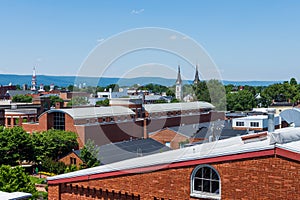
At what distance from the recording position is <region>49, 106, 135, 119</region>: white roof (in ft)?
147

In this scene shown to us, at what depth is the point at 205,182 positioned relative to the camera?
11.7 metres

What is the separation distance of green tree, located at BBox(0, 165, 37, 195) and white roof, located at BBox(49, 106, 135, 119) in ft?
84.4

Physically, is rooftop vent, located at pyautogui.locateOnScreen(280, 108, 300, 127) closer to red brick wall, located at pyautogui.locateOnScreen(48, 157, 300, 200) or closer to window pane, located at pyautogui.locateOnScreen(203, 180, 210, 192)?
red brick wall, located at pyautogui.locateOnScreen(48, 157, 300, 200)

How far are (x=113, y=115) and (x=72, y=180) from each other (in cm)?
3361

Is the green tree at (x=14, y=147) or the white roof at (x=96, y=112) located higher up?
the white roof at (x=96, y=112)

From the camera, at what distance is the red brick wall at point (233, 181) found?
1040cm

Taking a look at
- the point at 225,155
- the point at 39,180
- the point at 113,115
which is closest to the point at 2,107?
the point at 113,115

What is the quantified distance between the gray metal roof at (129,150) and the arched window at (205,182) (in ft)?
53.2

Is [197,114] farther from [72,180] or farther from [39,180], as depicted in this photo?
[72,180]

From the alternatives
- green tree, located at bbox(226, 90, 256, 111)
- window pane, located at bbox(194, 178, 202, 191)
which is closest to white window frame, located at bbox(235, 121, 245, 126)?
window pane, located at bbox(194, 178, 202, 191)

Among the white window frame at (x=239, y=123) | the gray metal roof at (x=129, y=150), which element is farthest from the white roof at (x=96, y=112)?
the white window frame at (x=239, y=123)

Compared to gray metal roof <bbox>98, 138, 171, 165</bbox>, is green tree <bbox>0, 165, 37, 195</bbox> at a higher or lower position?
higher

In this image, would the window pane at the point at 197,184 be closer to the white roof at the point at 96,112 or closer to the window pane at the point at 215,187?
the window pane at the point at 215,187

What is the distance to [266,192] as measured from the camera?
10.7m
